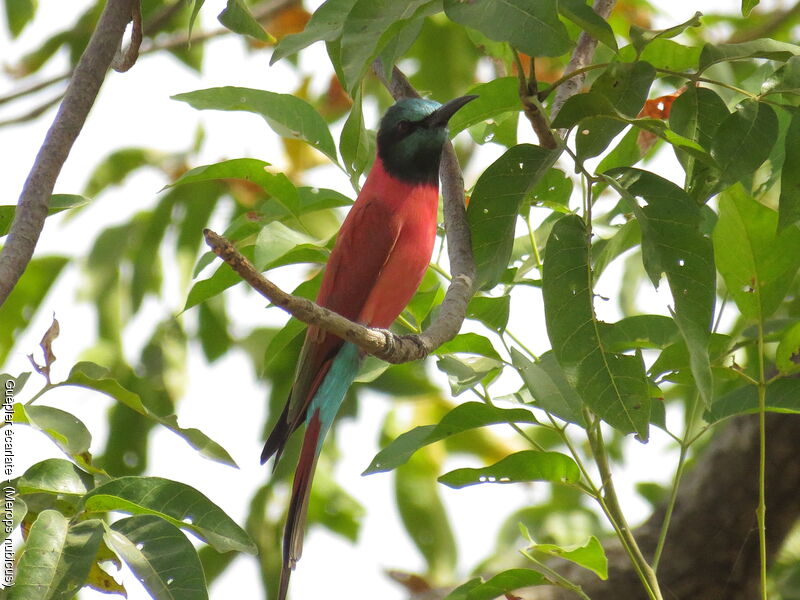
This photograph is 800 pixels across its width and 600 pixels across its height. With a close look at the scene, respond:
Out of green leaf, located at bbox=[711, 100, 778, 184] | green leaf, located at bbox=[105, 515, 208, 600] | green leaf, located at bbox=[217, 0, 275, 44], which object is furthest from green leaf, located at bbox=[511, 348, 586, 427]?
green leaf, located at bbox=[217, 0, 275, 44]

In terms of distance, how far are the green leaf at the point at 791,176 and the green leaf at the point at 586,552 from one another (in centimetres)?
74

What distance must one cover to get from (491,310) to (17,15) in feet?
7.79

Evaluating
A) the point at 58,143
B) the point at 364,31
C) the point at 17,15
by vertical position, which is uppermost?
the point at 17,15

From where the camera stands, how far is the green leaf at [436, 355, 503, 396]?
2156 millimetres

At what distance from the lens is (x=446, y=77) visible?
4.04 m

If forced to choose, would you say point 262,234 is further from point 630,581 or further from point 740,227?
point 630,581

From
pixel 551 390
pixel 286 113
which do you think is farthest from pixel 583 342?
pixel 286 113

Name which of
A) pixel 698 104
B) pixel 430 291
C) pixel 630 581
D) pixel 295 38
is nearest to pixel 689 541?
pixel 630 581

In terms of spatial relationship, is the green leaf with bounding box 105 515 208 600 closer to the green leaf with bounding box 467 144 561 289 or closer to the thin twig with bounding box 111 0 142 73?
the green leaf with bounding box 467 144 561 289

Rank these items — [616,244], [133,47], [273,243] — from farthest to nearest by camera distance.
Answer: [133,47]
[616,244]
[273,243]

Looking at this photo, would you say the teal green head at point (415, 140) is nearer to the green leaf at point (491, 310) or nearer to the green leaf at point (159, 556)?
the green leaf at point (491, 310)

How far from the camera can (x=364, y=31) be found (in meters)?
1.65

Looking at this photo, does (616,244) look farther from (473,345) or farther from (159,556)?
(159,556)

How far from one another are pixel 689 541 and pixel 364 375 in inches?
62.6
